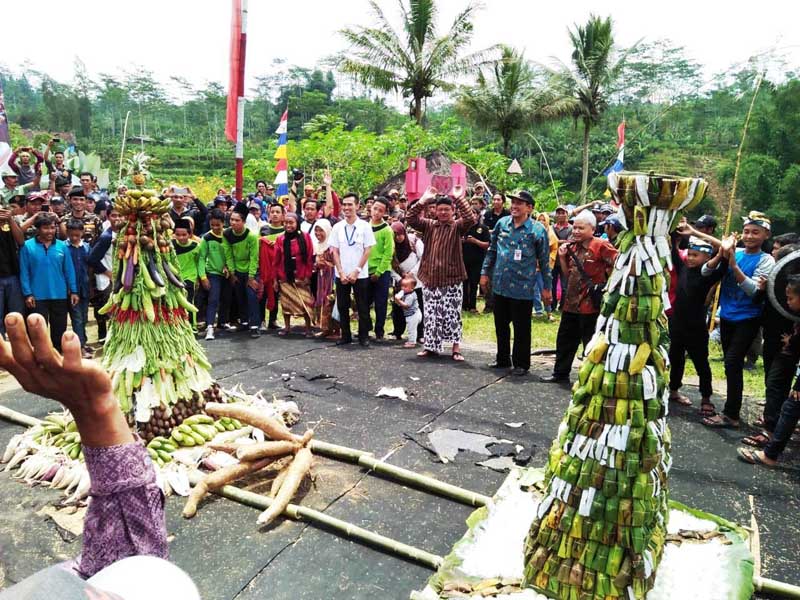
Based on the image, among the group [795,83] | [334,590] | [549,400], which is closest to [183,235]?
[549,400]

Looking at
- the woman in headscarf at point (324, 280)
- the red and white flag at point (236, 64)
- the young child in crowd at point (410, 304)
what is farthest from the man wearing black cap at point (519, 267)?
the red and white flag at point (236, 64)

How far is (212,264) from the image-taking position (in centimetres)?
799

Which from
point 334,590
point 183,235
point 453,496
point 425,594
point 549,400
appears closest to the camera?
point 425,594

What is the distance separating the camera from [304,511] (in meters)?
3.47

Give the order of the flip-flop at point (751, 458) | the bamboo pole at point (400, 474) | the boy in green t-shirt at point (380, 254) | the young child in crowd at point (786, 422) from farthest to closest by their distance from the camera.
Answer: the boy in green t-shirt at point (380, 254) → the flip-flop at point (751, 458) → the young child in crowd at point (786, 422) → the bamboo pole at point (400, 474)

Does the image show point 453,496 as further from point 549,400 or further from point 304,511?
point 549,400

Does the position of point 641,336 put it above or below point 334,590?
above

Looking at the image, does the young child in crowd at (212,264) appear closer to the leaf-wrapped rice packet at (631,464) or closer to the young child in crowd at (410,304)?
the young child in crowd at (410,304)

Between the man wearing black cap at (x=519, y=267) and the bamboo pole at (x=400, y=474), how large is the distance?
8.75ft

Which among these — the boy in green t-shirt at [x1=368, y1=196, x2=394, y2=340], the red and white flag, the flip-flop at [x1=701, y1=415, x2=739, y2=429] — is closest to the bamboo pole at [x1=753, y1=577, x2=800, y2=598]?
the flip-flop at [x1=701, y1=415, x2=739, y2=429]

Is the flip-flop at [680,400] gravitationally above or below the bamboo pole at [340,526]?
above

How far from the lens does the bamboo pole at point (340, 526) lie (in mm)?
3055

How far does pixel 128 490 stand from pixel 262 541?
2244mm

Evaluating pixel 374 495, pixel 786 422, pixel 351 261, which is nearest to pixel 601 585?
pixel 374 495
